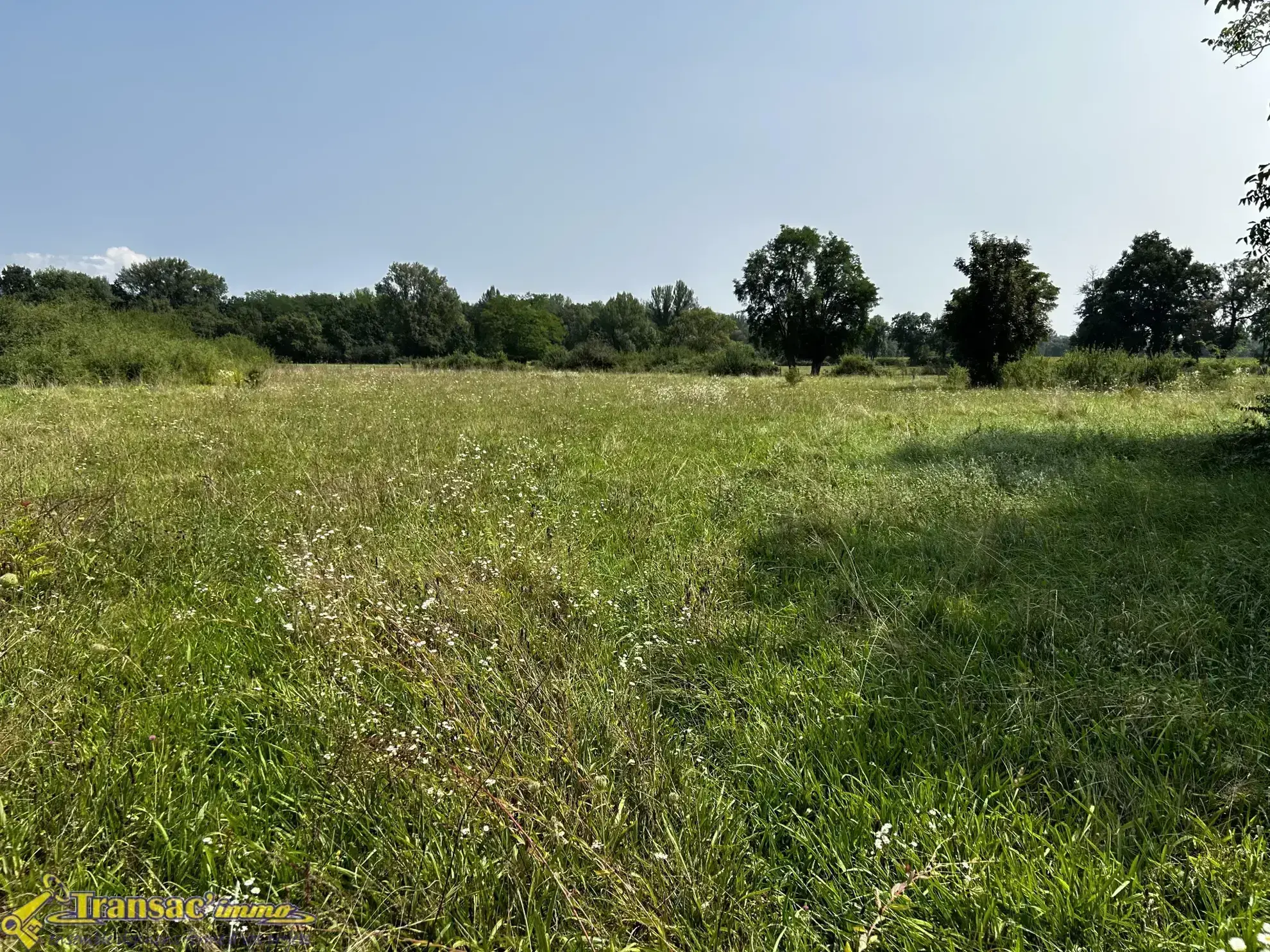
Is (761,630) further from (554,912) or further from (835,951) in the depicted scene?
(554,912)

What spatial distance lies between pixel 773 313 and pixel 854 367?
30.0ft

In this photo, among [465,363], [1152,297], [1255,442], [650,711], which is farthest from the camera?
[1152,297]

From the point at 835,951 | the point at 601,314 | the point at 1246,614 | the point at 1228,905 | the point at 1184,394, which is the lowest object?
the point at 835,951

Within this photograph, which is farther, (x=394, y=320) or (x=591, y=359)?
(x=394, y=320)

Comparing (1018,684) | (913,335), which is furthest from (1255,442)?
(913,335)

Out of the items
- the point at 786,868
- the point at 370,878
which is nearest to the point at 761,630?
the point at 786,868

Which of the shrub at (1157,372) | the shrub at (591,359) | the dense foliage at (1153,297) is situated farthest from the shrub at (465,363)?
the dense foliage at (1153,297)

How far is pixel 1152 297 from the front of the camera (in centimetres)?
5391

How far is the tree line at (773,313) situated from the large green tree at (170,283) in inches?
8.9

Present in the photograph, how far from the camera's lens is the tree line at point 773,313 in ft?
67.4

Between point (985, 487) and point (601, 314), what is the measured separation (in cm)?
7906

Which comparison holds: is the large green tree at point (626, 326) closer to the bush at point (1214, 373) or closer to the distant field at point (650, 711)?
→ the bush at point (1214, 373)

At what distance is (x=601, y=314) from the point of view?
79500mm

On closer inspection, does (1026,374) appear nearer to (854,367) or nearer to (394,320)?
(854,367)
